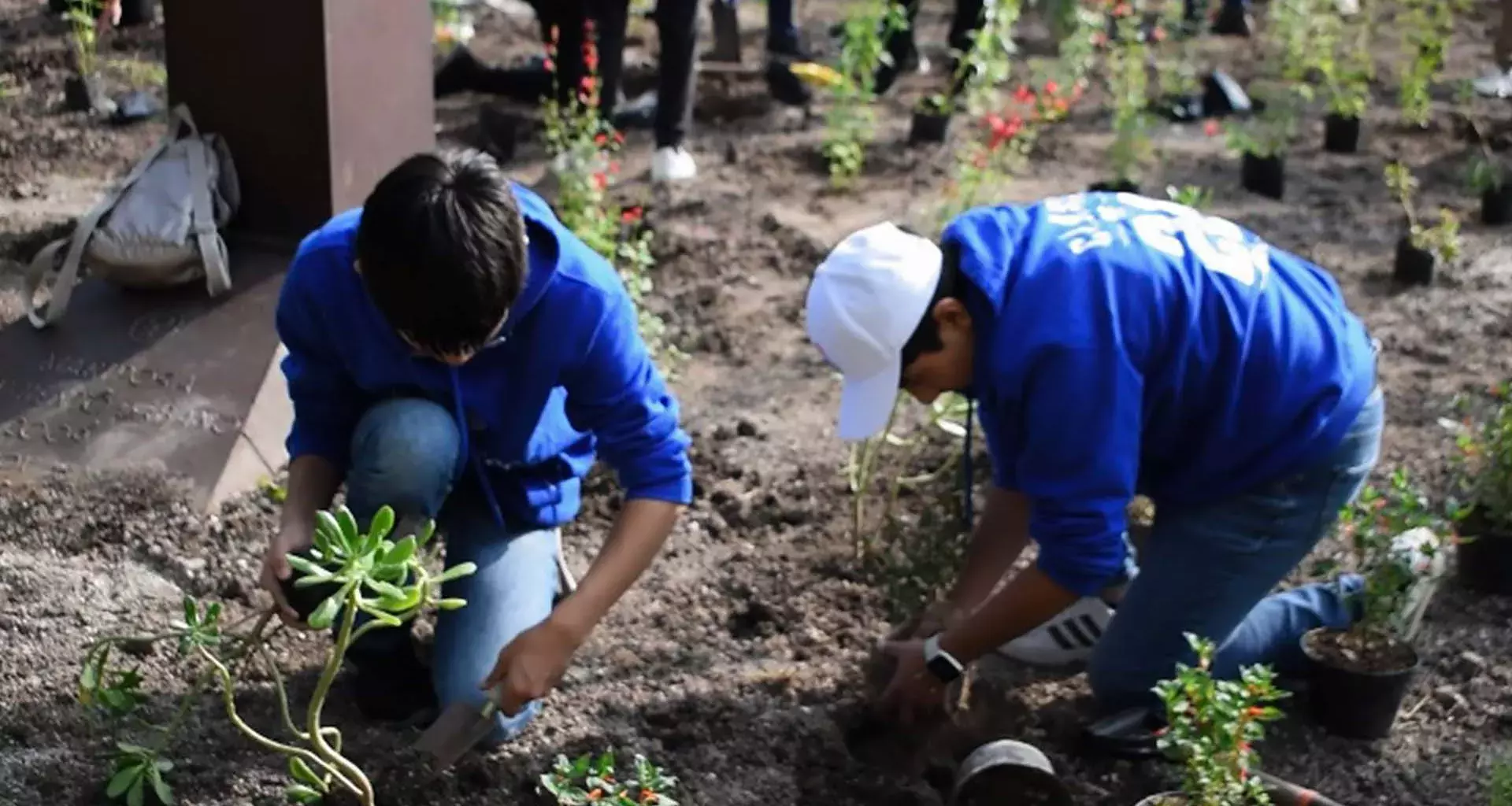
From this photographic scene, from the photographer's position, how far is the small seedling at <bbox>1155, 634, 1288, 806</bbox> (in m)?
2.22

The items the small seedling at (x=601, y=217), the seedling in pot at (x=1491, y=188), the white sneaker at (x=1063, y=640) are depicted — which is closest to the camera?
the white sneaker at (x=1063, y=640)

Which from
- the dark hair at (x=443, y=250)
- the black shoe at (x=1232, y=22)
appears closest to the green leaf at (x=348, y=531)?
the dark hair at (x=443, y=250)

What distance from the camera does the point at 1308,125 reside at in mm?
6773

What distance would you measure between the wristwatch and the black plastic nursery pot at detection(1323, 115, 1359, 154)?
444 cm

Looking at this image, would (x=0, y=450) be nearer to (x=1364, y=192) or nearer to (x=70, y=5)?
(x=70, y=5)

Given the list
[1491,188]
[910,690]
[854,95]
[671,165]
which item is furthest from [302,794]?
[1491,188]

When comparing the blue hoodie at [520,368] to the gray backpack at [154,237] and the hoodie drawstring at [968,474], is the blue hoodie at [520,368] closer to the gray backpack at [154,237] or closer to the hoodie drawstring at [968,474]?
the hoodie drawstring at [968,474]

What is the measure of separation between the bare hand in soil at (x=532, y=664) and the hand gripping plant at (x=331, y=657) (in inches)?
7.2

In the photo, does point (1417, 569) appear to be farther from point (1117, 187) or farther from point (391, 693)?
point (1117, 187)

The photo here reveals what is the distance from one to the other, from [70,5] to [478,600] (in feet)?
15.5

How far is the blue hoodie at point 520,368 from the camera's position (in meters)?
2.58

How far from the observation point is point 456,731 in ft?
8.55

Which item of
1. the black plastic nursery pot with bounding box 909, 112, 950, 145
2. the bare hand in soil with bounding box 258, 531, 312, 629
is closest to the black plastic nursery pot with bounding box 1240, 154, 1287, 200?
the black plastic nursery pot with bounding box 909, 112, 950, 145

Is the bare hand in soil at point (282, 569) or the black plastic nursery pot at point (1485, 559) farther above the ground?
the bare hand in soil at point (282, 569)
